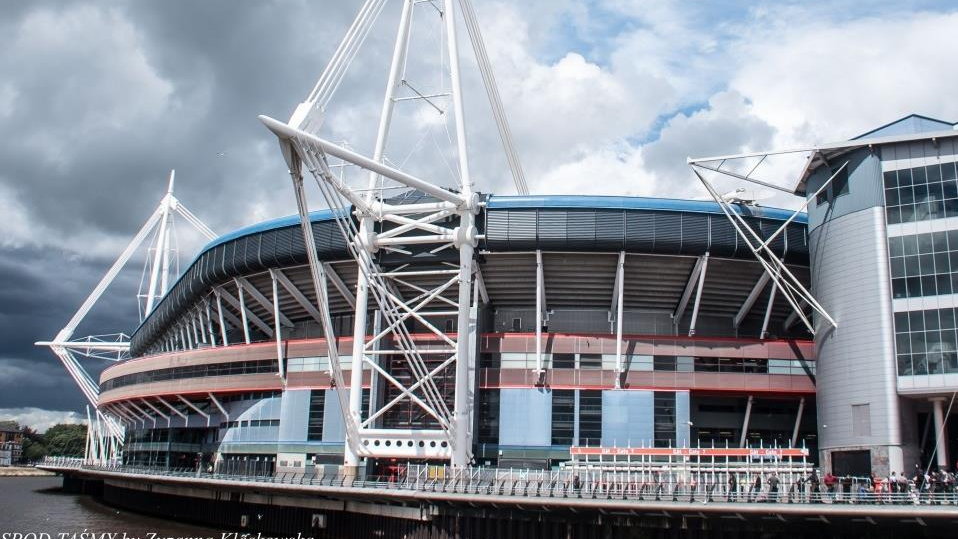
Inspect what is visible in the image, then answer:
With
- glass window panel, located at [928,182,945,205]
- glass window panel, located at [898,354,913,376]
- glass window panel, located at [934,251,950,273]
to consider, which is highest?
glass window panel, located at [928,182,945,205]

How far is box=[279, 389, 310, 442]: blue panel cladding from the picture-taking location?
60.5 meters

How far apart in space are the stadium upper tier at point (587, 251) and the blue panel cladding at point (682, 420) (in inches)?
275

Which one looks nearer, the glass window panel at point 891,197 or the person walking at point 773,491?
the person walking at point 773,491

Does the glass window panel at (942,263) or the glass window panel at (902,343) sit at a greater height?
the glass window panel at (942,263)

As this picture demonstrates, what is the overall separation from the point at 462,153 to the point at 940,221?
25.5 meters

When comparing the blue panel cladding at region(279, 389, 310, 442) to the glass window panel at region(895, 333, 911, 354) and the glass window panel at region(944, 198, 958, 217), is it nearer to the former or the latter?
the glass window panel at region(895, 333, 911, 354)

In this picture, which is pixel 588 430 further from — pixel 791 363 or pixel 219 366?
pixel 219 366

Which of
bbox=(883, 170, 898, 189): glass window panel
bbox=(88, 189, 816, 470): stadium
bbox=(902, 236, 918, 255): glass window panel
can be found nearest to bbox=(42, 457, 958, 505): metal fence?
bbox=(88, 189, 816, 470): stadium

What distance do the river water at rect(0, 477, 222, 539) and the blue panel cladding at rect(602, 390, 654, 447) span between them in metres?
24.7

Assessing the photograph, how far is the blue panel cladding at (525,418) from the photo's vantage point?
56.0 meters

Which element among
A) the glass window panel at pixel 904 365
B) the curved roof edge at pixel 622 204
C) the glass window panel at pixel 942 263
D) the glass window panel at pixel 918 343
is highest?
the curved roof edge at pixel 622 204

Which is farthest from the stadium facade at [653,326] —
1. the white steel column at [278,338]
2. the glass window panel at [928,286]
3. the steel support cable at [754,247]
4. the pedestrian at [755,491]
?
the pedestrian at [755,491]

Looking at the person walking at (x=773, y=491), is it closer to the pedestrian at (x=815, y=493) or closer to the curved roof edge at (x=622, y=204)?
the pedestrian at (x=815, y=493)

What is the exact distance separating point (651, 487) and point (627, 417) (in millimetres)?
17862
